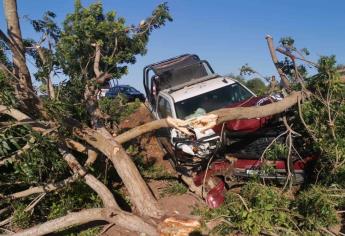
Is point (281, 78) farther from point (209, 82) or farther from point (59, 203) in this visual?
point (59, 203)

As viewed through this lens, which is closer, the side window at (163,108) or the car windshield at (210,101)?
the car windshield at (210,101)

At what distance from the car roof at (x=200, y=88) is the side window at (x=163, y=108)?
0.29m

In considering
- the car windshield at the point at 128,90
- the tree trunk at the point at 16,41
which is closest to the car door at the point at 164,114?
the tree trunk at the point at 16,41

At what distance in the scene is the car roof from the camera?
10.1 metres

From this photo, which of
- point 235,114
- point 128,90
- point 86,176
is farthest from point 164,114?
point 128,90

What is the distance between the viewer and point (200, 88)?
10.3 metres

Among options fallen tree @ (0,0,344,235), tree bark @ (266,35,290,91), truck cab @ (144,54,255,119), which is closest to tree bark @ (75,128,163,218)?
fallen tree @ (0,0,344,235)

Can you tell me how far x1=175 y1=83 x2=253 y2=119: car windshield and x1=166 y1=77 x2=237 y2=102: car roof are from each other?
0.09m

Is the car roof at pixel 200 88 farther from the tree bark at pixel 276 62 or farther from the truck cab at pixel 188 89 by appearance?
the tree bark at pixel 276 62

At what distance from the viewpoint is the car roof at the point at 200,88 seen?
10.1m

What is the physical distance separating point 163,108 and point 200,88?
1.19m

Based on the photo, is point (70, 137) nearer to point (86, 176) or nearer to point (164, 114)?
point (86, 176)

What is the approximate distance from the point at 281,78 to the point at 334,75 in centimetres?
145

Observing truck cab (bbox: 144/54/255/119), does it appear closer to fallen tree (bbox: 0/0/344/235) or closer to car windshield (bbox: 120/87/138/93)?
fallen tree (bbox: 0/0/344/235)
